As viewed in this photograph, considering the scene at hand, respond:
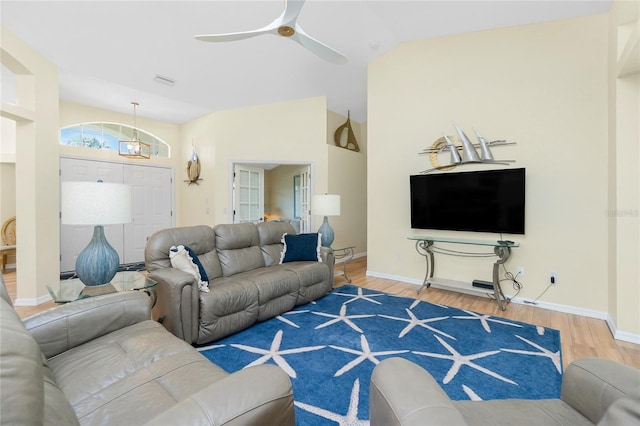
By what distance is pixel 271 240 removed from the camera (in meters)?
3.74

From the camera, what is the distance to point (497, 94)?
355 cm

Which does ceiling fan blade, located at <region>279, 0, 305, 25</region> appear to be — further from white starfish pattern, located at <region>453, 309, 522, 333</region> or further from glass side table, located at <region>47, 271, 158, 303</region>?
white starfish pattern, located at <region>453, 309, 522, 333</region>

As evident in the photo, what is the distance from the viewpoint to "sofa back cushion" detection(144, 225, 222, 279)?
2.64m

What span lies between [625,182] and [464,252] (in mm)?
1696

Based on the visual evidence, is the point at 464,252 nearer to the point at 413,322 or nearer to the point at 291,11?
the point at 413,322

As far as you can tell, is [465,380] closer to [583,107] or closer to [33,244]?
[583,107]

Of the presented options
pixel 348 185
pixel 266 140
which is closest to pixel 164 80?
pixel 266 140

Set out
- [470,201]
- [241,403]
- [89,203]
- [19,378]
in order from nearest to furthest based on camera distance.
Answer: [19,378] → [241,403] → [89,203] → [470,201]

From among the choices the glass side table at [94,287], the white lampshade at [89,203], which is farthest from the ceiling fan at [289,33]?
the glass side table at [94,287]

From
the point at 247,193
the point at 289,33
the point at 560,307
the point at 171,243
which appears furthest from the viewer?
the point at 247,193

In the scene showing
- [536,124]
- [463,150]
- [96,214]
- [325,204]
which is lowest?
[96,214]

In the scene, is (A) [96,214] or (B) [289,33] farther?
(B) [289,33]

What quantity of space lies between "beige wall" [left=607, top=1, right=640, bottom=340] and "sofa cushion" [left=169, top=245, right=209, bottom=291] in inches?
148

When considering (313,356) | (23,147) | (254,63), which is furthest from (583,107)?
(23,147)
